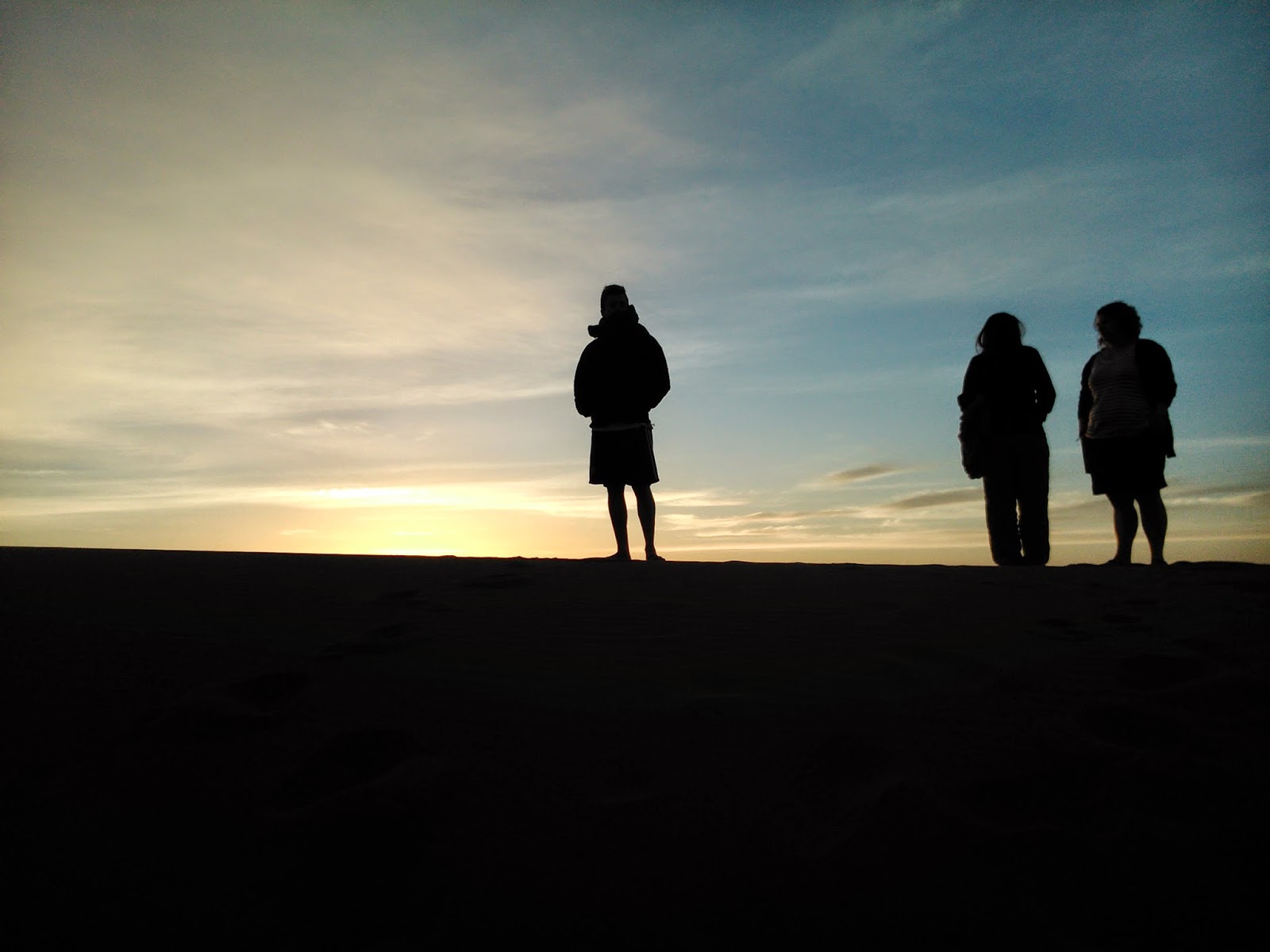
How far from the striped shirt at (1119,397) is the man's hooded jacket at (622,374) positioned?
2.72 m

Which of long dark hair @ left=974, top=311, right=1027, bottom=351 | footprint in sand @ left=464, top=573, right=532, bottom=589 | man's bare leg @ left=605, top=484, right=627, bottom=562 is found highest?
long dark hair @ left=974, top=311, right=1027, bottom=351

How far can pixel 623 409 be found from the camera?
5.75 meters

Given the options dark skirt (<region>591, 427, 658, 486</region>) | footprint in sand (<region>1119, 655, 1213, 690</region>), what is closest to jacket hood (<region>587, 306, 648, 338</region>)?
dark skirt (<region>591, 427, 658, 486</region>)

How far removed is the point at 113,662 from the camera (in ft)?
8.59

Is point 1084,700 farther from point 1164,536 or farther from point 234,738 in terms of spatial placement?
point 1164,536

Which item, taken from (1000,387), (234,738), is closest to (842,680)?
(234,738)

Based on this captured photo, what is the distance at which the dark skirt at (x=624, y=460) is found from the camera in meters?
5.68

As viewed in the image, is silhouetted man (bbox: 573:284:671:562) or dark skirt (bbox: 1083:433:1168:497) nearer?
dark skirt (bbox: 1083:433:1168:497)

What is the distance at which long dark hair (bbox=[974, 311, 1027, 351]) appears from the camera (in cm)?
530

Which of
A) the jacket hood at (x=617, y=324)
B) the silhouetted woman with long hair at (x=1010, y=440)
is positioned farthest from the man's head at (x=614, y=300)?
the silhouetted woman with long hair at (x=1010, y=440)

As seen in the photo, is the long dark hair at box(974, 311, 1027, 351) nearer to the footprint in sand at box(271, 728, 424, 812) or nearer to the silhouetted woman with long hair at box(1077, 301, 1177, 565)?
the silhouetted woman with long hair at box(1077, 301, 1177, 565)

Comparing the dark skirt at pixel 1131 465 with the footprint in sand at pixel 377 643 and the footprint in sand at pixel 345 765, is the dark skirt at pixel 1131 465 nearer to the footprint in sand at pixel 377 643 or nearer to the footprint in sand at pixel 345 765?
the footprint in sand at pixel 377 643

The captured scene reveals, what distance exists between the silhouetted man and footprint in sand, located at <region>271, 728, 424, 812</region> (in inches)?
141

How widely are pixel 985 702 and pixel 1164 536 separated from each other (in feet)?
11.9
